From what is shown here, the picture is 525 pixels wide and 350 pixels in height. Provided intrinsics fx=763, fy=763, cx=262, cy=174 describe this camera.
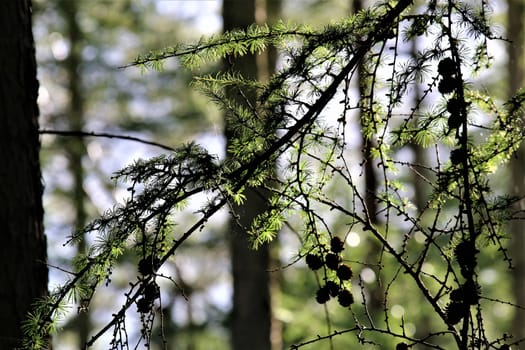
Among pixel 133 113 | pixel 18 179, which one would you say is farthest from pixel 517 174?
pixel 18 179

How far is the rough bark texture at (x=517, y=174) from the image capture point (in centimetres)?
928

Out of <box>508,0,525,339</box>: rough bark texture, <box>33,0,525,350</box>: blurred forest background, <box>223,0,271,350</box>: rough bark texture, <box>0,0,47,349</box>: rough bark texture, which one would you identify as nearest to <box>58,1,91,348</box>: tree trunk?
<box>33,0,525,350</box>: blurred forest background

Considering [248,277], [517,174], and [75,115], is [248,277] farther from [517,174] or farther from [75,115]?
[75,115]

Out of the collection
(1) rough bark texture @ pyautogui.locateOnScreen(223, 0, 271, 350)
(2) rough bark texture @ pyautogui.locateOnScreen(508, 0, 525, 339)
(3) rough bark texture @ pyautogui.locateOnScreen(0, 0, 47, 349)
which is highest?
(2) rough bark texture @ pyautogui.locateOnScreen(508, 0, 525, 339)

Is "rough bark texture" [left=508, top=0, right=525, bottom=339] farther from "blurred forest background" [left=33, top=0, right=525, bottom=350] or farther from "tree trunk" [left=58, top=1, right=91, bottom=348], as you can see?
"tree trunk" [left=58, top=1, right=91, bottom=348]

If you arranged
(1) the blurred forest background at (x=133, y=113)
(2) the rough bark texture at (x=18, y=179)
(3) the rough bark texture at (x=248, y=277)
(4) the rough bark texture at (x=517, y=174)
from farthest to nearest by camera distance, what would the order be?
(1) the blurred forest background at (x=133, y=113), (4) the rough bark texture at (x=517, y=174), (3) the rough bark texture at (x=248, y=277), (2) the rough bark texture at (x=18, y=179)

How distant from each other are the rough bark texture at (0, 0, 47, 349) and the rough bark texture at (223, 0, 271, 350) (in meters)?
2.79

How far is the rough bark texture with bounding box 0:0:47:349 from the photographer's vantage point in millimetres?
2334

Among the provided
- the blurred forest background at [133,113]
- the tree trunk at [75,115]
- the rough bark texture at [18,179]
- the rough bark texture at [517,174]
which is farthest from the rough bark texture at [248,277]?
the rough bark texture at [517,174]

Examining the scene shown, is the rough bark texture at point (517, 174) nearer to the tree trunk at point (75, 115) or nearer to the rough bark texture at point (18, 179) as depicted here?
the tree trunk at point (75, 115)

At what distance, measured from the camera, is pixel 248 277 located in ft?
17.5

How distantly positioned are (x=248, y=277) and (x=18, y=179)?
3112 millimetres

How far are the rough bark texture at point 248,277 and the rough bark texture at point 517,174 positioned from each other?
4.91m

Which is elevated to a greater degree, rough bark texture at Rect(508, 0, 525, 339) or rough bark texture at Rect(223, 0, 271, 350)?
rough bark texture at Rect(508, 0, 525, 339)
